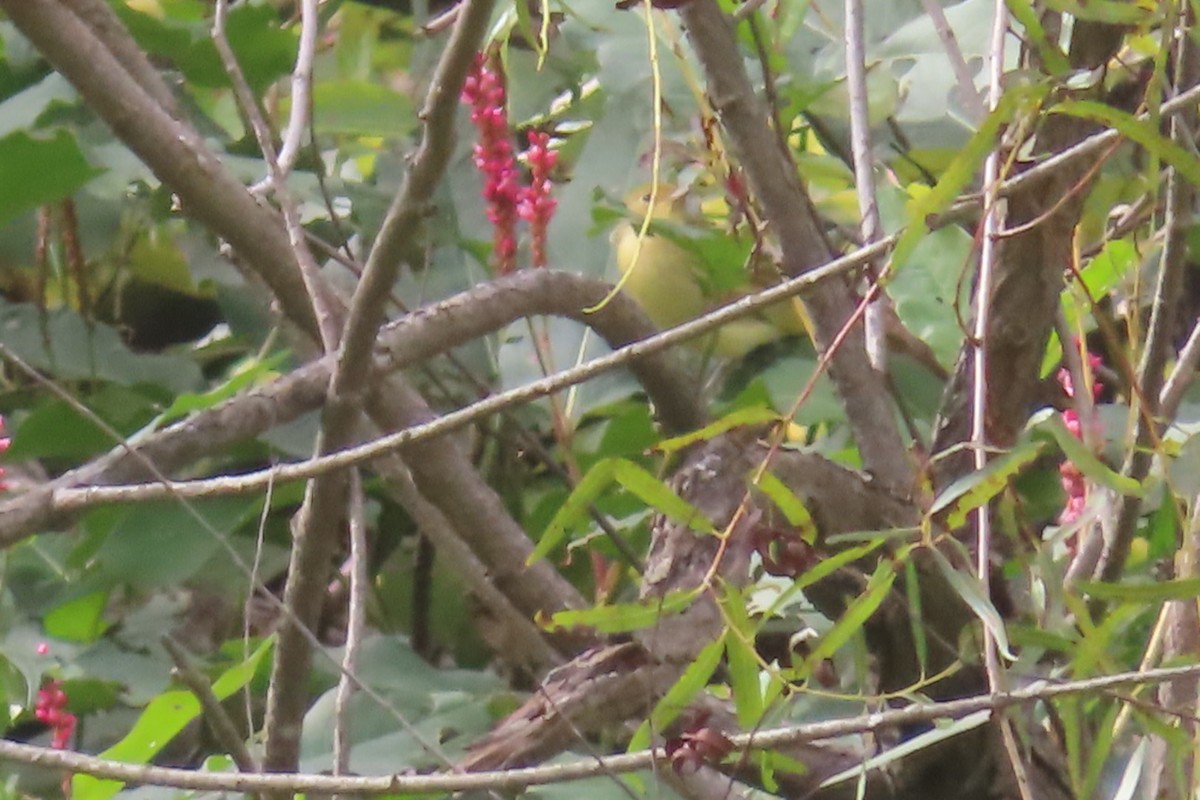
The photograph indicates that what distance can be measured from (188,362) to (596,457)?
0.29 meters

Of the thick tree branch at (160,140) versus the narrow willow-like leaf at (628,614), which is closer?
the narrow willow-like leaf at (628,614)

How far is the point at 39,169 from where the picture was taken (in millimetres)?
810

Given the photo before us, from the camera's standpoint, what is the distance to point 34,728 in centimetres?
104

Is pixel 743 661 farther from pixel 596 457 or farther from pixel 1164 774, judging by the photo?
pixel 596 457

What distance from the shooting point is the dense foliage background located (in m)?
0.48

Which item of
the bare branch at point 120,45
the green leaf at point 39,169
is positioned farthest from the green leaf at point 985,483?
the green leaf at point 39,169

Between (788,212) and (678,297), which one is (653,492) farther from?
(678,297)

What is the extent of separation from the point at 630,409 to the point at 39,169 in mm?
357

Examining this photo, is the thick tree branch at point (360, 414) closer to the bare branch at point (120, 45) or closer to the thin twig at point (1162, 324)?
the bare branch at point (120, 45)

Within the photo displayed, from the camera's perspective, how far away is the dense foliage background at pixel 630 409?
0.48 m

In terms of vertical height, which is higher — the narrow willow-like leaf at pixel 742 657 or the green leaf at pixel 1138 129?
the green leaf at pixel 1138 129

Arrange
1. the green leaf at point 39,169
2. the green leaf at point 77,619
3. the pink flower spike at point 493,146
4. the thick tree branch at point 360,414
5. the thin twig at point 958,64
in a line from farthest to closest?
1. the green leaf at point 77,619
2. the green leaf at point 39,169
3. the pink flower spike at point 493,146
4. the thin twig at point 958,64
5. the thick tree branch at point 360,414

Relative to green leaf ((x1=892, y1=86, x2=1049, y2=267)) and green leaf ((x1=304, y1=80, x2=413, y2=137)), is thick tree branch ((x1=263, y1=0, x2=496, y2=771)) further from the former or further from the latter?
green leaf ((x1=304, y1=80, x2=413, y2=137))

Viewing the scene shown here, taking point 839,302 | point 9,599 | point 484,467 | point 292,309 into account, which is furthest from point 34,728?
point 839,302
